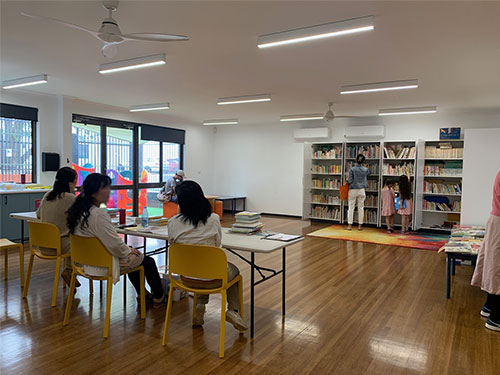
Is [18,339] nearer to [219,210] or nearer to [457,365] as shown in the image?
[457,365]

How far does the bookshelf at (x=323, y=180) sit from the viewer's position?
387 inches

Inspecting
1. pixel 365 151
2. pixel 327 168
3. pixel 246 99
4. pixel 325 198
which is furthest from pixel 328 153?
pixel 246 99

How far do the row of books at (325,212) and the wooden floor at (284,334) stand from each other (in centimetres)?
499

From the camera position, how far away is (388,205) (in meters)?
8.46

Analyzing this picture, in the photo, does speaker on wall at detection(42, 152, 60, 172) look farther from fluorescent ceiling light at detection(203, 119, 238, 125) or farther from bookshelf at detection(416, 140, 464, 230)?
bookshelf at detection(416, 140, 464, 230)

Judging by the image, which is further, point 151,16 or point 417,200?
point 417,200

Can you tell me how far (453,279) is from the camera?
16.1 ft

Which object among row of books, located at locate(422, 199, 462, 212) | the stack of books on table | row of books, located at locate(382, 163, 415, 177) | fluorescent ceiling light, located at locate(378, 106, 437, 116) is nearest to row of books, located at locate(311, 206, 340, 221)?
row of books, located at locate(382, 163, 415, 177)

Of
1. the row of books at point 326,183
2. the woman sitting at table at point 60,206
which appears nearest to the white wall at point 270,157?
the row of books at point 326,183

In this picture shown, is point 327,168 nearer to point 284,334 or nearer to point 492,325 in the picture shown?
point 492,325

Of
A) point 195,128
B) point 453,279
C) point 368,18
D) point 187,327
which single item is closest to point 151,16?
point 368,18

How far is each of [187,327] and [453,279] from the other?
3.67m

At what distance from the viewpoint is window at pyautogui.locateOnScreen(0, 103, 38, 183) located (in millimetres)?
6965

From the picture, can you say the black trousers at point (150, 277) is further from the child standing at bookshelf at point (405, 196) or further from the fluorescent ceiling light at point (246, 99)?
the child standing at bookshelf at point (405, 196)
